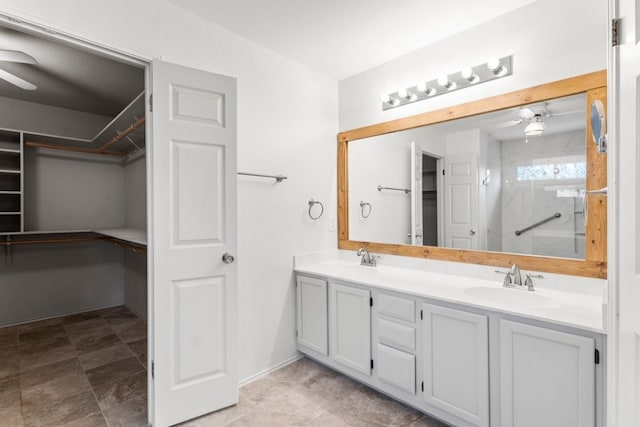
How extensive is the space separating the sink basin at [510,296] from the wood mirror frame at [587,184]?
0.66 ft

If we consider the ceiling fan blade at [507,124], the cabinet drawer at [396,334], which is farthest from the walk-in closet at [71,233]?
the ceiling fan blade at [507,124]

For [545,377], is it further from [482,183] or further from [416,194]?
[416,194]

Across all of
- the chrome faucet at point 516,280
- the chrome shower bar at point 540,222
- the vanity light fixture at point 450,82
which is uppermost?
the vanity light fixture at point 450,82

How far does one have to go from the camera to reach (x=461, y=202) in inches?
94.3

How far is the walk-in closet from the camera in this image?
2.42m

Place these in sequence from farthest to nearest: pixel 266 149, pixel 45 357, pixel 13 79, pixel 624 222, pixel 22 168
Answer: pixel 22 168
pixel 45 357
pixel 266 149
pixel 13 79
pixel 624 222

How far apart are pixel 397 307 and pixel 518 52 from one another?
1790mm

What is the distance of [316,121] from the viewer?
295 cm

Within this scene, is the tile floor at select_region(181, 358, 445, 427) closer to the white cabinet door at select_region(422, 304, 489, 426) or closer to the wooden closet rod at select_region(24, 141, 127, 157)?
the white cabinet door at select_region(422, 304, 489, 426)

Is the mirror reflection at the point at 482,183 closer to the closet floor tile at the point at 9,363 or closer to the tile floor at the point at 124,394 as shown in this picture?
the tile floor at the point at 124,394

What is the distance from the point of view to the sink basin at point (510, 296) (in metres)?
1.83

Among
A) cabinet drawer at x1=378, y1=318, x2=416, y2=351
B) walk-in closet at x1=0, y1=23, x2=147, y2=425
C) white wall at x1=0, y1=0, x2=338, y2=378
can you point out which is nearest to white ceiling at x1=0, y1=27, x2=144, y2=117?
walk-in closet at x1=0, y1=23, x2=147, y2=425

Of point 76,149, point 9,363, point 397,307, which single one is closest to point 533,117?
point 397,307

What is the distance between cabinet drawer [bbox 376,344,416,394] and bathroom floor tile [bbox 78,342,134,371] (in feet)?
7.43
